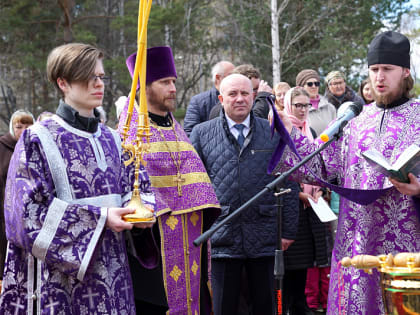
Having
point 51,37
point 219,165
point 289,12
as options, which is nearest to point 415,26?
point 289,12

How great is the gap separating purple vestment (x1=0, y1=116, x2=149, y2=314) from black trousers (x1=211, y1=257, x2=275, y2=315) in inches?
65.7

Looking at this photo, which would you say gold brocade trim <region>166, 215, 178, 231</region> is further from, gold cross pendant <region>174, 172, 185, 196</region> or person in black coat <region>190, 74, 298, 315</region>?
person in black coat <region>190, 74, 298, 315</region>

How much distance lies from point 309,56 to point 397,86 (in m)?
16.3

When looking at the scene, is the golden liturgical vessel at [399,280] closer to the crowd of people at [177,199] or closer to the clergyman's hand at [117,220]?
the crowd of people at [177,199]

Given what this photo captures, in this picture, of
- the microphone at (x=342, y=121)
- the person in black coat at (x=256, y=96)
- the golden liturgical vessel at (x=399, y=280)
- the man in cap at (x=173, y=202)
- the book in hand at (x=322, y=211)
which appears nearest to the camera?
the golden liturgical vessel at (x=399, y=280)

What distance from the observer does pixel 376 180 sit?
3.56 meters

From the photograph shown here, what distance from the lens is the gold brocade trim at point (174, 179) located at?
4.18 meters

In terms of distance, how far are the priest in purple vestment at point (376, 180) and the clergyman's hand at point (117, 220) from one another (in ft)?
3.84

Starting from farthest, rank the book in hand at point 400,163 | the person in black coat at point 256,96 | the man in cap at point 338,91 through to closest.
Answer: the man in cap at point 338,91, the person in black coat at point 256,96, the book in hand at point 400,163

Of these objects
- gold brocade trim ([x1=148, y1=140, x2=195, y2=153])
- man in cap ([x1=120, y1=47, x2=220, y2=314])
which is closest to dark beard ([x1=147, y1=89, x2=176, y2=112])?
man in cap ([x1=120, y1=47, x2=220, y2=314])

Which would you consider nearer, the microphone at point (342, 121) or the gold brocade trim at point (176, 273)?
the microphone at point (342, 121)

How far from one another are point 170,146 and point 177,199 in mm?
391

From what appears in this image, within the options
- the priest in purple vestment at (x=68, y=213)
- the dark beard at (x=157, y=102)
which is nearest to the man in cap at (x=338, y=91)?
the dark beard at (x=157, y=102)

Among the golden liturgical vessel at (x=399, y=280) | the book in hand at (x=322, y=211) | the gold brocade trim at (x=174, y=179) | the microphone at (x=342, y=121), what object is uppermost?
the microphone at (x=342, y=121)
